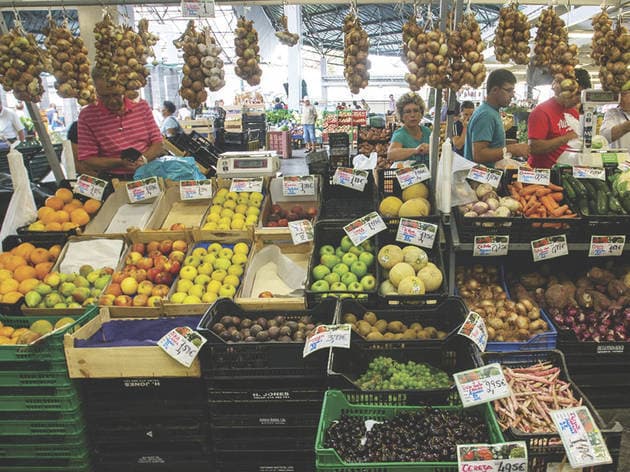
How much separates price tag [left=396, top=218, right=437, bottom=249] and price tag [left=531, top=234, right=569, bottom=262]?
22.1 inches

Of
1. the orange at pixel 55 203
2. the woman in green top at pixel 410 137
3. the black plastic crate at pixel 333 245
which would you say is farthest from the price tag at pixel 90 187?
the woman in green top at pixel 410 137

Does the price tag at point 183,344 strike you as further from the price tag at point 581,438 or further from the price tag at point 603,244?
the price tag at point 603,244

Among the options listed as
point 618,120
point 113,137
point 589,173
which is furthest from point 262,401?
point 618,120

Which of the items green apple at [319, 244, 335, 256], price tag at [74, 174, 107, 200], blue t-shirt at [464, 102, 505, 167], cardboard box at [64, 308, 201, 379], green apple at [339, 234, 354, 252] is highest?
blue t-shirt at [464, 102, 505, 167]

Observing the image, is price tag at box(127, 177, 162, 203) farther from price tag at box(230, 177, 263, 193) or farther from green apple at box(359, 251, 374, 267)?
green apple at box(359, 251, 374, 267)

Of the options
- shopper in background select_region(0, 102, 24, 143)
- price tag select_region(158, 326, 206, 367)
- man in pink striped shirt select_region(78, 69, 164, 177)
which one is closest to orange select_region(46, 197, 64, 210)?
man in pink striped shirt select_region(78, 69, 164, 177)

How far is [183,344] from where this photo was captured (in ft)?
7.59

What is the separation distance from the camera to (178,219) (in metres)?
3.77

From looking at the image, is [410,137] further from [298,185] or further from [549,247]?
[549,247]

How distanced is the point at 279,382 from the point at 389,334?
23.1 inches

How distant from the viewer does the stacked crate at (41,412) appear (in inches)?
94.7

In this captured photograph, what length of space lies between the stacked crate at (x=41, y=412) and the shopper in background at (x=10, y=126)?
6.66 m

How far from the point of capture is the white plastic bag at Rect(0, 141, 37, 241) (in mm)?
3484

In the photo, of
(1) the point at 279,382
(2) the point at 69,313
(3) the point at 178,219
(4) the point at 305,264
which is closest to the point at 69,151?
(3) the point at 178,219
